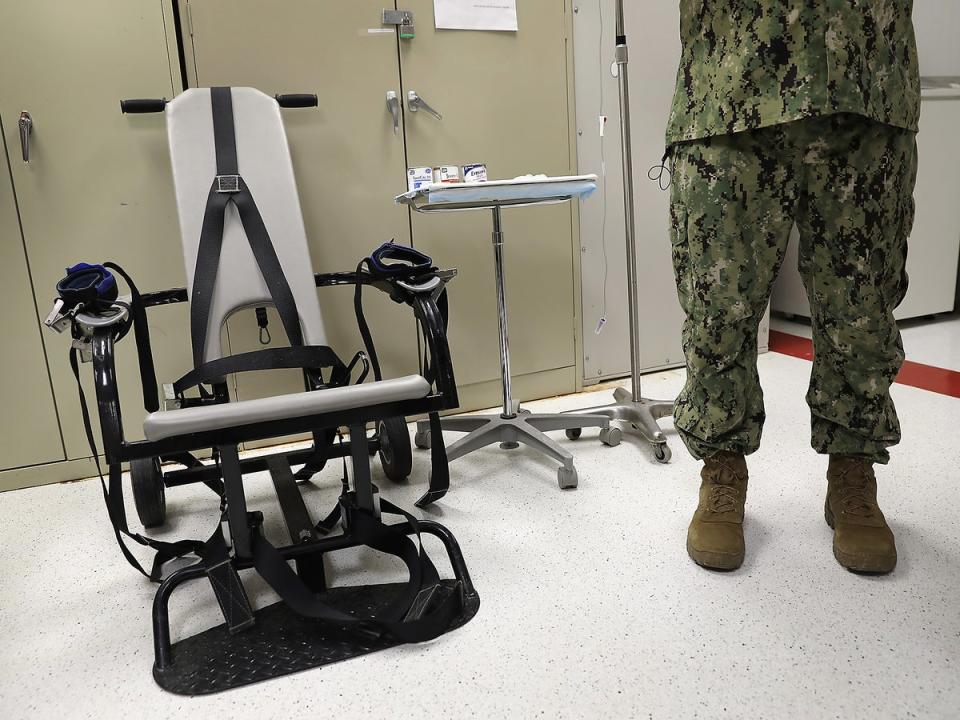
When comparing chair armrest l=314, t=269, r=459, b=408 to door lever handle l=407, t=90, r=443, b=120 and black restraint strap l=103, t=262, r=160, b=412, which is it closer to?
black restraint strap l=103, t=262, r=160, b=412

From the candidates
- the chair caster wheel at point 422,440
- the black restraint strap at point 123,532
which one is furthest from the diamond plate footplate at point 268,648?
the chair caster wheel at point 422,440

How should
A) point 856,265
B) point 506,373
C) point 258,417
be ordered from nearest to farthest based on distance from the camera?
point 258,417 < point 856,265 < point 506,373

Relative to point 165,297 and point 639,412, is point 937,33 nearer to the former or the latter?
point 639,412

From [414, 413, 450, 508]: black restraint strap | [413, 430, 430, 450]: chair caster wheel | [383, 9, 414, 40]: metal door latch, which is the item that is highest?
[383, 9, 414, 40]: metal door latch

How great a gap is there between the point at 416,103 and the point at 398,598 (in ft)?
5.21

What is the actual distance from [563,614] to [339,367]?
0.75 metres

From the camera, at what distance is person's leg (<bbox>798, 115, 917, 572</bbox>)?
A: 1.18m

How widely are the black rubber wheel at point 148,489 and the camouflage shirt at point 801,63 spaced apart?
4.67ft

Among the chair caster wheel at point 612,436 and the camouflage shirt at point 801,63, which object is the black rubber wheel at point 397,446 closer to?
the chair caster wheel at point 612,436

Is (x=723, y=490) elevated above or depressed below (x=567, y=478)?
above

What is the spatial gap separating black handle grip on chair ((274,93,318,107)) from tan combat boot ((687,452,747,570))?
141 centimetres

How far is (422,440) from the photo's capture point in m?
2.14

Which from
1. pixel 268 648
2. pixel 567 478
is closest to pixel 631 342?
pixel 567 478

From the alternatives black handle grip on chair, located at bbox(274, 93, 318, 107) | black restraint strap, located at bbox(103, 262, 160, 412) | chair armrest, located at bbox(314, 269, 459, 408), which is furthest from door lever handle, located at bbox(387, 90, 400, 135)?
black restraint strap, located at bbox(103, 262, 160, 412)
